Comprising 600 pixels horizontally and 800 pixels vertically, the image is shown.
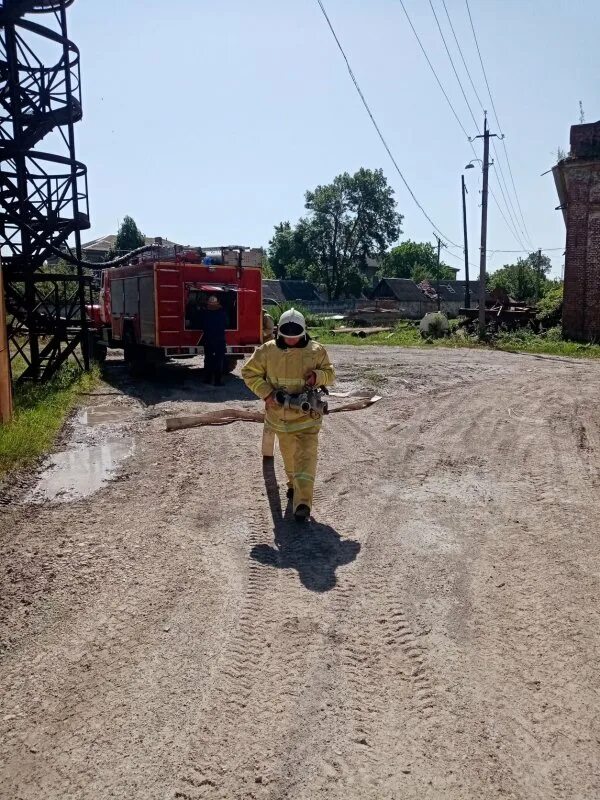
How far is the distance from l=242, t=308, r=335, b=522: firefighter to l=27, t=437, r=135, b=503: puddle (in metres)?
2.22

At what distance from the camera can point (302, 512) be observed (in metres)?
5.56

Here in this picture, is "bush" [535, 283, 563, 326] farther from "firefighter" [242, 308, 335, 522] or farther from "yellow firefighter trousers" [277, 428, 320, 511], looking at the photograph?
"yellow firefighter trousers" [277, 428, 320, 511]

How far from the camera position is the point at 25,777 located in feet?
8.79

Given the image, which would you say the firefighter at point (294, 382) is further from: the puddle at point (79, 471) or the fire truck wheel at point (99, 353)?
the fire truck wheel at point (99, 353)

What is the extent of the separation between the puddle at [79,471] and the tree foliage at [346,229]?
6682 centimetres

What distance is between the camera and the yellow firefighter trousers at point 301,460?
5.57 m

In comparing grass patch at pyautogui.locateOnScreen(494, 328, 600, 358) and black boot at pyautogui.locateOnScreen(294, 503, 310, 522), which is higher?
grass patch at pyautogui.locateOnScreen(494, 328, 600, 358)

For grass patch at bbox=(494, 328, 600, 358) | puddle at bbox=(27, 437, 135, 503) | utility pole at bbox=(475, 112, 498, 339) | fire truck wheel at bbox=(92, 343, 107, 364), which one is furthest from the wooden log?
utility pole at bbox=(475, 112, 498, 339)

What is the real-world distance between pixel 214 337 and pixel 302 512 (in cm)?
807

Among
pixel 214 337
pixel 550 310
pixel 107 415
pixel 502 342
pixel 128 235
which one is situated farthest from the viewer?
pixel 128 235

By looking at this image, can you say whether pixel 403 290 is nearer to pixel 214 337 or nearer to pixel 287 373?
pixel 214 337

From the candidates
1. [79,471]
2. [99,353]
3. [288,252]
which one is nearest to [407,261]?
[288,252]

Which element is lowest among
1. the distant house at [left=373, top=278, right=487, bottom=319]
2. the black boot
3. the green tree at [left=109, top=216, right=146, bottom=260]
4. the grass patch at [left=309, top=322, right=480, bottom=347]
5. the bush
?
the black boot

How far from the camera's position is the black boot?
5559 mm
